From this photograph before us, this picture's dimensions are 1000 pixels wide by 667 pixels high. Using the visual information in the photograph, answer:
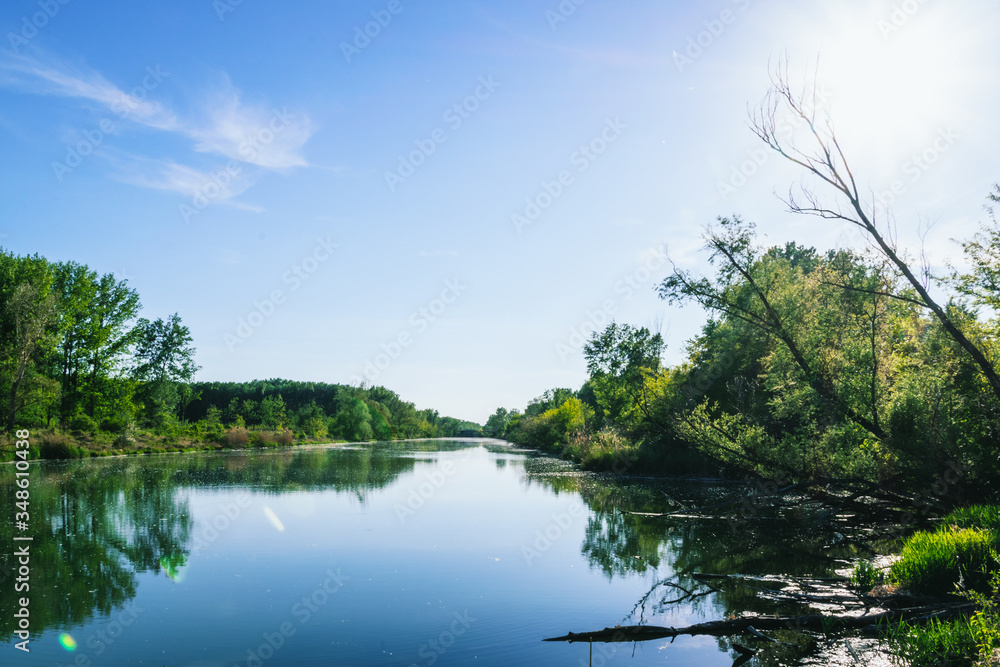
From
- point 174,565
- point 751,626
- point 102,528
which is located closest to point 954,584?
point 751,626

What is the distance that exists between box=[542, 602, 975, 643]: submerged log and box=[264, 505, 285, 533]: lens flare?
9.10 metres

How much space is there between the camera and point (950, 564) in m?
8.20

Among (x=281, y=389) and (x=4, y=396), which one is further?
(x=281, y=389)

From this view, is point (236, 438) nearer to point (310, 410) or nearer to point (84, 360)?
point (84, 360)

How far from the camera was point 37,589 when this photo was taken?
8695 mm

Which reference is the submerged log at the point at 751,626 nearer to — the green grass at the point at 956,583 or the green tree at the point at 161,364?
the green grass at the point at 956,583

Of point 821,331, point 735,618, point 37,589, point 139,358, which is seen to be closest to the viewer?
point 735,618

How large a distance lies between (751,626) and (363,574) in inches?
249

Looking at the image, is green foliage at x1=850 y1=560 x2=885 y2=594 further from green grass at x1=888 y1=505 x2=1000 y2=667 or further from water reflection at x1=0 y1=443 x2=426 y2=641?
water reflection at x1=0 y1=443 x2=426 y2=641

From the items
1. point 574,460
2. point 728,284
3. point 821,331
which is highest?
point 728,284

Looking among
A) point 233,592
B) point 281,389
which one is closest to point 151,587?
point 233,592

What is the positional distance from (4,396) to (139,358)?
1561cm

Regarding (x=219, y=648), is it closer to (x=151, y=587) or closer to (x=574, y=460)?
(x=151, y=587)

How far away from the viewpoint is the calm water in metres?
7.07
